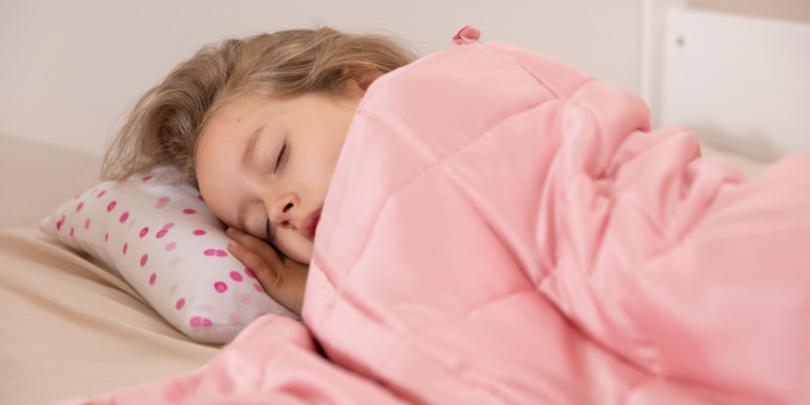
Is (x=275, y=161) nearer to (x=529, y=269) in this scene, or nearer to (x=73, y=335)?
(x=73, y=335)

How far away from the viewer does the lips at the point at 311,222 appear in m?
1.20

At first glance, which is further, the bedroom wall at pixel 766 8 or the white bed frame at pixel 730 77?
the bedroom wall at pixel 766 8

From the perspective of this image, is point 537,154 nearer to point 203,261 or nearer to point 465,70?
point 465,70

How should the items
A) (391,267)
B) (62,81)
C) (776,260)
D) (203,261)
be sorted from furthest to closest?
1. (62,81)
2. (203,261)
3. (391,267)
4. (776,260)

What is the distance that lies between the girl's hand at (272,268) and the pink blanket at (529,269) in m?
0.24

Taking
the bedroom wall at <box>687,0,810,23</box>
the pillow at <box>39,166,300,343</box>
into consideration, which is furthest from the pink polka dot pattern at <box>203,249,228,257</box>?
the bedroom wall at <box>687,0,810,23</box>

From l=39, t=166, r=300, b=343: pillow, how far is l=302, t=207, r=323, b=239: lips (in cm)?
11

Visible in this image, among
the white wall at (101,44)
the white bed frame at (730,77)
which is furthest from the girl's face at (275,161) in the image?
the white bed frame at (730,77)

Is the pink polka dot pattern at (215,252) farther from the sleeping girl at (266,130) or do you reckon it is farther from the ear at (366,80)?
the ear at (366,80)

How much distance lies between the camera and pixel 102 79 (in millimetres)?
1843

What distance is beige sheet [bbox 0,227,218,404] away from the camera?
1037 mm

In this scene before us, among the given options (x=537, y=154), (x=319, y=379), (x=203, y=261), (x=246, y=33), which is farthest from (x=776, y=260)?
(x=246, y=33)

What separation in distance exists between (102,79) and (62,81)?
7cm

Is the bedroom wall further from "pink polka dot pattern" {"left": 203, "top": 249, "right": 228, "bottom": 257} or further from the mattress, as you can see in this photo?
"pink polka dot pattern" {"left": 203, "top": 249, "right": 228, "bottom": 257}
